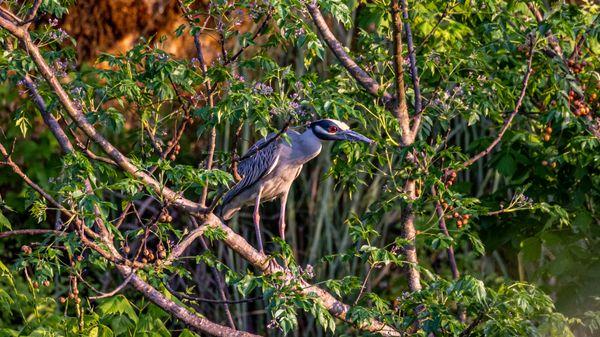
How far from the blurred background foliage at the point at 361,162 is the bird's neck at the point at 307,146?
21 cm

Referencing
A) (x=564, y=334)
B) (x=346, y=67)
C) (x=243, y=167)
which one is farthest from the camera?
(x=243, y=167)

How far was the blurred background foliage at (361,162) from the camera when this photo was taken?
3617 millimetres

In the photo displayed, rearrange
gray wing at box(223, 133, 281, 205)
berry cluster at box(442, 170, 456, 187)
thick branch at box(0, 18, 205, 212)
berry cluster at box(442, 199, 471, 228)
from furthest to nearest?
gray wing at box(223, 133, 281, 205) < berry cluster at box(442, 170, 456, 187) < berry cluster at box(442, 199, 471, 228) < thick branch at box(0, 18, 205, 212)

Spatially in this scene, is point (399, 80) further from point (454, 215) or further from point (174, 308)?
point (174, 308)

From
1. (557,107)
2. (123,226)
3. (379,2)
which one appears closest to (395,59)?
(379,2)

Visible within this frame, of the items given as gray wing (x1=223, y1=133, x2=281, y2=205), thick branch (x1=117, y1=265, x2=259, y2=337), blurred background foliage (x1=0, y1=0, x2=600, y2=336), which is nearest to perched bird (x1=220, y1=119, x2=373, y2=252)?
gray wing (x1=223, y1=133, x2=281, y2=205)

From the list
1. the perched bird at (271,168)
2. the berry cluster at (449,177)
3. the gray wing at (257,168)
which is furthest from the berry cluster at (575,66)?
the gray wing at (257,168)

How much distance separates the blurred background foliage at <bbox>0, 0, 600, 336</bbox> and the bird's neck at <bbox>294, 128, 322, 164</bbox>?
207 mm

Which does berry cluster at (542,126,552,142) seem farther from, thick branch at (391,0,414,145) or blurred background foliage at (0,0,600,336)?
thick branch at (391,0,414,145)

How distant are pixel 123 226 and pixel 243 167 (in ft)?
8.79

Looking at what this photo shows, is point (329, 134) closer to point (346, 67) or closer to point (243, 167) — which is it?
point (346, 67)

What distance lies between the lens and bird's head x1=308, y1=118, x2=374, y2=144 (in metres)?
4.39

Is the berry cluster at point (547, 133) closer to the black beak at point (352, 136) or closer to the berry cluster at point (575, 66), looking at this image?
the berry cluster at point (575, 66)

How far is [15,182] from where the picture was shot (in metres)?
7.86
